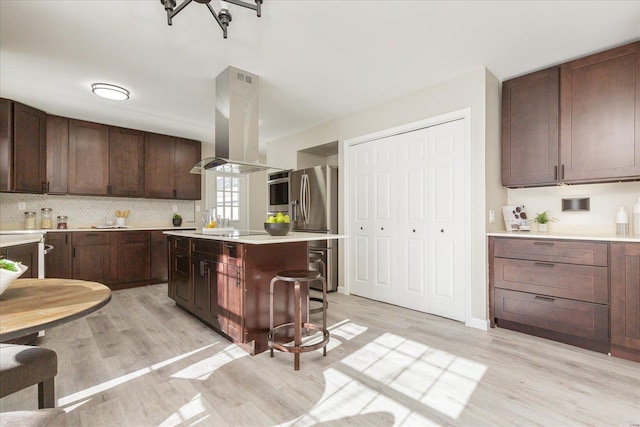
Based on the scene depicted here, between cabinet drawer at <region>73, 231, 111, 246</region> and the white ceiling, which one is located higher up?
the white ceiling

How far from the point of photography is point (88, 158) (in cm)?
459

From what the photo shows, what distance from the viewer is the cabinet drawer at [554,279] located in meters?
2.40

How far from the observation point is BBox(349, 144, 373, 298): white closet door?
3.99m

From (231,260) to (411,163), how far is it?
7.48ft

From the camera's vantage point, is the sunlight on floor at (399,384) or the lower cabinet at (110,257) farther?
the lower cabinet at (110,257)

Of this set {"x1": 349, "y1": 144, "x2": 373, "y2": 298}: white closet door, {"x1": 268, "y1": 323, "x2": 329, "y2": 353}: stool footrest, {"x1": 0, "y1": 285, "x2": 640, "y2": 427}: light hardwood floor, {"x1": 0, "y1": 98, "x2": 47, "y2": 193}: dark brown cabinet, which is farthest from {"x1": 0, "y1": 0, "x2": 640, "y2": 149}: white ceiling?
{"x1": 0, "y1": 285, "x2": 640, "y2": 427}: light hardwood floor

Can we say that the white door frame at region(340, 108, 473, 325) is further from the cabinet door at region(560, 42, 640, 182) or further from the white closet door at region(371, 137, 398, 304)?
the cabinet door at region(560, 42, 640, 182)

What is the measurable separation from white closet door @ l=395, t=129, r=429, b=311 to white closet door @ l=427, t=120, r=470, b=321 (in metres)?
0.07

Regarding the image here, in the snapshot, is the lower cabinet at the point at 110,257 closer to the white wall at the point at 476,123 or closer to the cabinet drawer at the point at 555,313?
the white wall at the point at 476,123

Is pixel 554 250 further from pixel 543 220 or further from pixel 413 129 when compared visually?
pixel 413 129

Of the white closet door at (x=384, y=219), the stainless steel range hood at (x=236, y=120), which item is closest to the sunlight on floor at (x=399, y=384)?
the white closet door at (x=384, y=219)

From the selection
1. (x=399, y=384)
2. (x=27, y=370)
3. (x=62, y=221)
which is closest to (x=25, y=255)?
(x=27, y=370)

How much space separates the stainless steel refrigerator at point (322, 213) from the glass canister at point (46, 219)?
3.68 m

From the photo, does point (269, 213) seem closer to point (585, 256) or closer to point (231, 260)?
point (231, 260)
